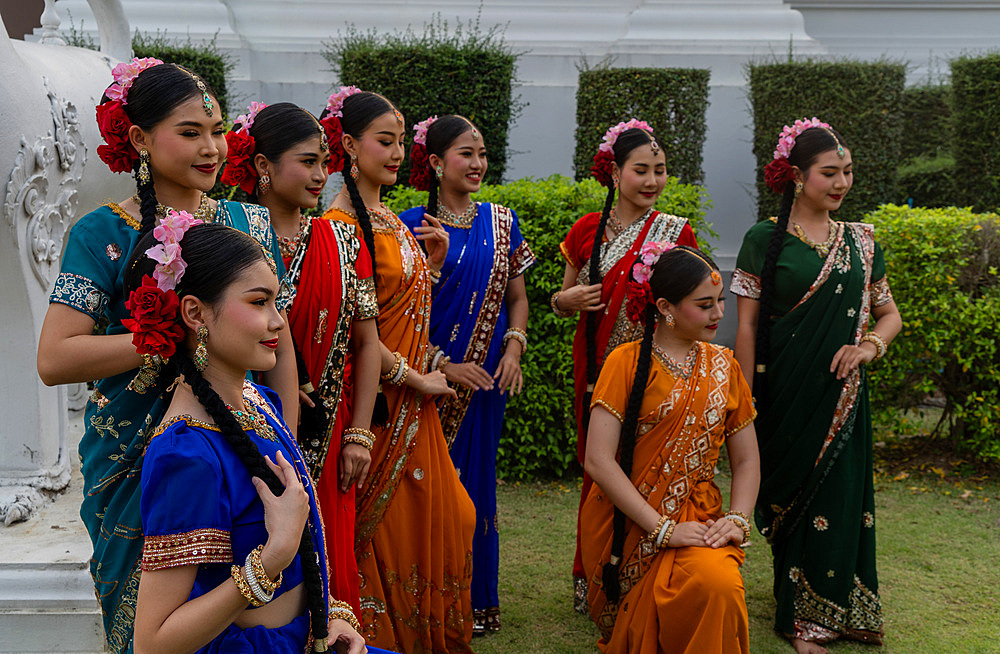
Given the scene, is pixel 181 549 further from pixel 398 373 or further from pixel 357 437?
pixel 398 373

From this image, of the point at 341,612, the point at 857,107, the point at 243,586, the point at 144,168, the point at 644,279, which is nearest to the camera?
the point at 243,586

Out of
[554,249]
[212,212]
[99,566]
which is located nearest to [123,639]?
[99,566]

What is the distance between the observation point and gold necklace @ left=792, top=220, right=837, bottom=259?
12.0 feet

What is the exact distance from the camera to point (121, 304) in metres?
2.24

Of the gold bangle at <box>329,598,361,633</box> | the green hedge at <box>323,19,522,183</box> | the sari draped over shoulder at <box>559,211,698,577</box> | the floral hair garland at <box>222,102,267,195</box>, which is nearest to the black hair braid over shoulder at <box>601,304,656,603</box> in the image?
the sari draped over shoulder at <box>559,211,698,577</box>

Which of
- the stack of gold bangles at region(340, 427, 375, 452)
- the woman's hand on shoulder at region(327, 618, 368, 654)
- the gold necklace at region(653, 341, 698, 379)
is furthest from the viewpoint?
the gold necklace at region(653, 341, 698, 379)

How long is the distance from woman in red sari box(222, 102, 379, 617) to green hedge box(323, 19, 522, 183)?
3.74m

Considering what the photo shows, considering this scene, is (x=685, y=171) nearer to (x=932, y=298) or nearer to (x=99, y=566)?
(x=932, y=298)

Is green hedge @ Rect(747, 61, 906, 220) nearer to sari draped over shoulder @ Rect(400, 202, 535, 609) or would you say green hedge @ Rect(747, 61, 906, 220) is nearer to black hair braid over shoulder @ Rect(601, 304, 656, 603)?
sari draped over shoulder @ Rect(400, 202, 535, 609)

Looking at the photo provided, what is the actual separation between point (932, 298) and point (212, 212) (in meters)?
4.60

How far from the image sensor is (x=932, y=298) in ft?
18.2

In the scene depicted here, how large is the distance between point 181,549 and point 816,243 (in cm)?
281

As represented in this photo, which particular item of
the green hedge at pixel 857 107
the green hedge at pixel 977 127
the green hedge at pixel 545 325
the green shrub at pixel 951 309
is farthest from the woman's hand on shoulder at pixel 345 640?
the green hedge at pixel 977 127

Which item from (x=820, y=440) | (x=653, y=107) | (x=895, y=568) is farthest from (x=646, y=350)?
(x=653, y=107)
